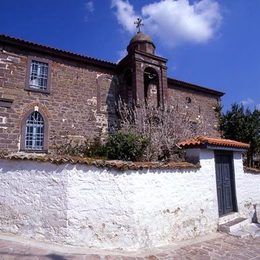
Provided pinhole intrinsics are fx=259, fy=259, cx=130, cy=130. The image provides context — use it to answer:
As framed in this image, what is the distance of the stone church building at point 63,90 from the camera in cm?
1183

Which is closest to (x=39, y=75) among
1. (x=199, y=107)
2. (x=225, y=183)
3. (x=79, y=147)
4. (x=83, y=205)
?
(x=79, y=147)

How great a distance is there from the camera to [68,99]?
13.5 m

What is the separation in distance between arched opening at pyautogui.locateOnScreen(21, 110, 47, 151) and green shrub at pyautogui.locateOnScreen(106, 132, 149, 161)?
16.9 feet

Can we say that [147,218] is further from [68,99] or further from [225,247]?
[68,99]

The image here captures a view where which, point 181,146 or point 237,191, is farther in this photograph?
point 237,191

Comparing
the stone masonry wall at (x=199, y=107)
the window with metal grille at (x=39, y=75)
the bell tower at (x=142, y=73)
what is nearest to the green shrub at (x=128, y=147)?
the bell tower at (x=142, y=73)

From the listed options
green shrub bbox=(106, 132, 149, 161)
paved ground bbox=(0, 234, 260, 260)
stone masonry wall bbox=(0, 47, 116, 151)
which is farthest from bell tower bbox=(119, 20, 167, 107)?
paved ground bbox=(0, 234, 260, 260)

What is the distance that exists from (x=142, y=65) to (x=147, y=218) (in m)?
9.87

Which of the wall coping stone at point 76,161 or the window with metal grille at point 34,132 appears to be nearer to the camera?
the wall coping stone at point 76,161

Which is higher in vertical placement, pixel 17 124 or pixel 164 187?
pixel 17 124

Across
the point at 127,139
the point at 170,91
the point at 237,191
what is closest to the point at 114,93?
the point at 170,91

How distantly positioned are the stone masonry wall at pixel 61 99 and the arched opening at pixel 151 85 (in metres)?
2.09

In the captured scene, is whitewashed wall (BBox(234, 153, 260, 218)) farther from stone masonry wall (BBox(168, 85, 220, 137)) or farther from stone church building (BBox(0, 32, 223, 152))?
stone masonry wall (BBox(168, 85, 220, 137))

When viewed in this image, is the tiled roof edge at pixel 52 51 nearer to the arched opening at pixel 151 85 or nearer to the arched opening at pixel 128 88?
the arched opening at pixel 128 88
